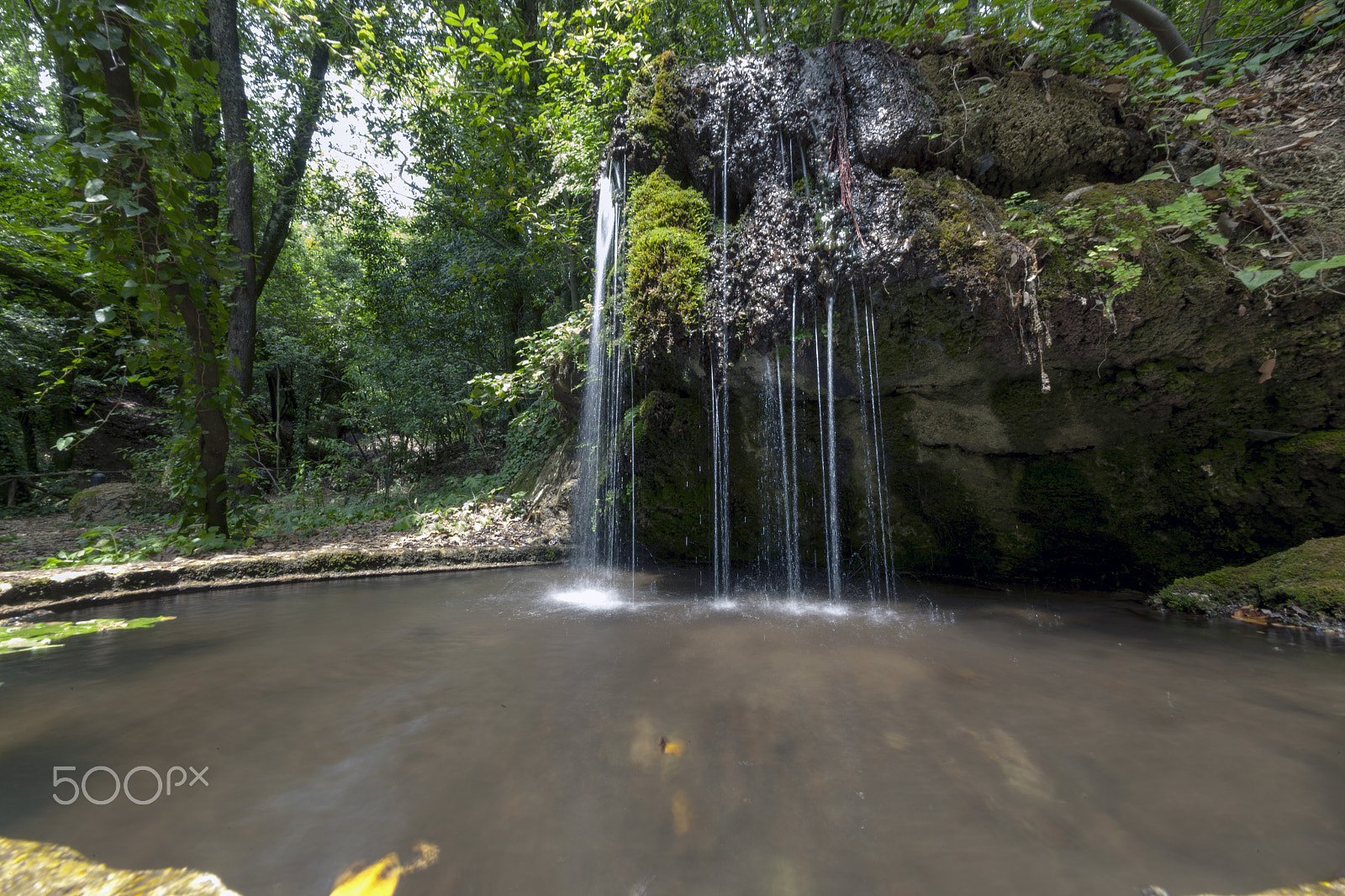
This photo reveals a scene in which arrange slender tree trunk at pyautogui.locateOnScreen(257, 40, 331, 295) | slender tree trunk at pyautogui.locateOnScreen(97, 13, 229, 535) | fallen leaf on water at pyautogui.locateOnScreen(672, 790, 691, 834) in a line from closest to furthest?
fallen leaf on water at pyautogui.locateOnScreen(672, 790, 691, 834) → slender tree trunk at pyautogui.locateOnScreen(97, 13, 229, 535) → slender tree trunk at pyautogui.locateOnScreen(257, 40, 331, 295)

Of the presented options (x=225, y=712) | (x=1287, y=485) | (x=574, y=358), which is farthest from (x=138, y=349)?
(x=1287, y=485)

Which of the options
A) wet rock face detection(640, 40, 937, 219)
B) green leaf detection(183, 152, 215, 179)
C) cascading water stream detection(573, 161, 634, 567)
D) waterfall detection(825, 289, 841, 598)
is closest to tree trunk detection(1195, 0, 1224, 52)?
wet rock face detection(640, 40, 937, 219)

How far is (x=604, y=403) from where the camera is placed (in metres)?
5.90

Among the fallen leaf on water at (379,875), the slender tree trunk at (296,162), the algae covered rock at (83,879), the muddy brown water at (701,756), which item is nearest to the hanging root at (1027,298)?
the muddy brown water at (701,756)

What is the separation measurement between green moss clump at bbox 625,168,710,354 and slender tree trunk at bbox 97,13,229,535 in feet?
12.9

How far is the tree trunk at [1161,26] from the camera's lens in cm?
416

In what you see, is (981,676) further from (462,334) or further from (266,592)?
(462,334)

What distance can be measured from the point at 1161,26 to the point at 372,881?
740 cm

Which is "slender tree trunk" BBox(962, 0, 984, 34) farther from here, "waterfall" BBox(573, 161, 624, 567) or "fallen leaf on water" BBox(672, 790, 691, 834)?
"fallen leaf on water" BBox(672, 790, 691, 834)

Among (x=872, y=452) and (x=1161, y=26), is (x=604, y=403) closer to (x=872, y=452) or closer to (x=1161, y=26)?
(x=872, y=452)

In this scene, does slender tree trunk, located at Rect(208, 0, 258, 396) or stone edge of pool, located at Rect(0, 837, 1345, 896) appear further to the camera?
slender tree trunk, located at Rect(208, 0, 258, 396)

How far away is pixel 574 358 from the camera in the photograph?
648 cm

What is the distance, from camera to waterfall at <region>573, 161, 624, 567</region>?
18.6 ft

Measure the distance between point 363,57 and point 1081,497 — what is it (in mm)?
10381
